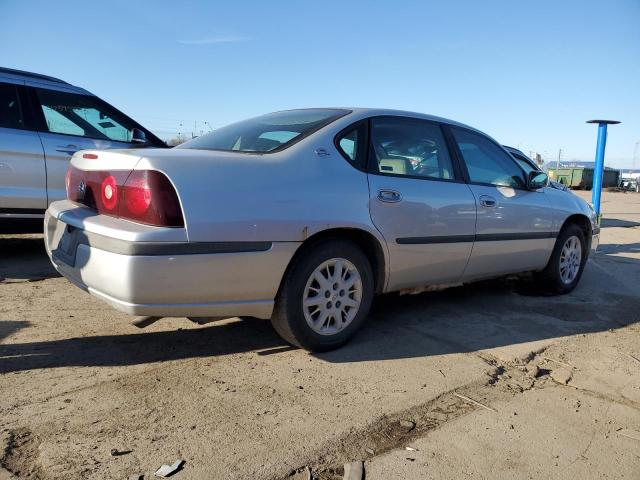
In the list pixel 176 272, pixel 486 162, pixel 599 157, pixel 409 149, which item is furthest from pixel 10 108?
pixel 599 157

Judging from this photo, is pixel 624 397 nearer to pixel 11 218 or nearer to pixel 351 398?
pixel 351 398

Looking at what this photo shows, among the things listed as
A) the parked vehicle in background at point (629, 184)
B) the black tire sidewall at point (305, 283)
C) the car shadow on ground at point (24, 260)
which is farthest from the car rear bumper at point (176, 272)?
the parked vehicle in background at point (629, 184)

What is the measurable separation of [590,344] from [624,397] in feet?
2.87

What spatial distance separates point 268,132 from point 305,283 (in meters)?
1.11

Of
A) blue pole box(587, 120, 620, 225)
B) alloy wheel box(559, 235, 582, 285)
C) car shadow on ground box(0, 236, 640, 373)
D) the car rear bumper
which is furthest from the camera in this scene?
blue pole box(587, 120, 620, 225)

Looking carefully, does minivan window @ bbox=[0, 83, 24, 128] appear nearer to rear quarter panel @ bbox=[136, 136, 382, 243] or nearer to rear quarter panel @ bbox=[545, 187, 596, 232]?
rear quarter panel @ bbox=[136, 136, 382, 243]

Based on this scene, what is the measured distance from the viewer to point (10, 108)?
5.17 m

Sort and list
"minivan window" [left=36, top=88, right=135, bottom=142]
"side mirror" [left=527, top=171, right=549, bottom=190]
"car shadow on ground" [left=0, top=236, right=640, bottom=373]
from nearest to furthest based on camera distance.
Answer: "car shadow on ground" [left=0, top=236, right=640, bottom=373]
"side mirror" [left=527, top=171, right=549, bottom=190]
"minivan window" [left=36, top=88, right=135, bottom=142]

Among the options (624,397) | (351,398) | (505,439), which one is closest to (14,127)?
(351,398)

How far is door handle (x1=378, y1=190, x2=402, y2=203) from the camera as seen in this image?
3.43 metres

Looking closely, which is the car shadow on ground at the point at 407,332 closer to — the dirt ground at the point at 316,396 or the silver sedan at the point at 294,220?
the dirt ground at the point at 316,396

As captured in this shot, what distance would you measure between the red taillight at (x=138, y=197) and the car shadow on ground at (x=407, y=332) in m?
0.90

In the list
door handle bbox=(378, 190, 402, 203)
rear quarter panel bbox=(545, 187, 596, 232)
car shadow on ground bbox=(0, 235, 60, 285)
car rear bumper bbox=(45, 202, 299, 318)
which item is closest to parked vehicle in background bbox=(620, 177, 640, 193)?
rear quarter panel bbox=(545, 187, 596, 232)

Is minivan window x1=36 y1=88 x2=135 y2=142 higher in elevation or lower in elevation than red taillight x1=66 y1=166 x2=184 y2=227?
higher
